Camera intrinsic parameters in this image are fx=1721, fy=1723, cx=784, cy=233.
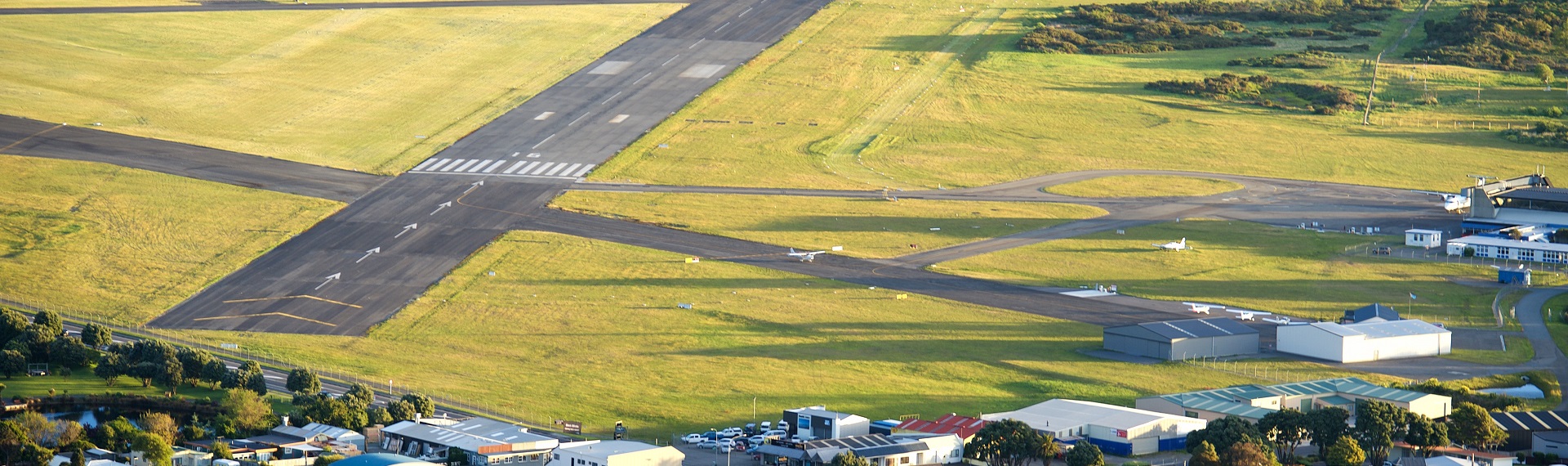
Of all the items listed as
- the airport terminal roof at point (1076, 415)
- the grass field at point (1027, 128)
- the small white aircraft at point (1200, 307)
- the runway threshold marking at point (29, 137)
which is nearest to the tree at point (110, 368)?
the airport terminal roof at point (1076, 415)

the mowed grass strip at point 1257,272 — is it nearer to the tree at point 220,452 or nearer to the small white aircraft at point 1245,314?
the small white aircraft at point 1245,314

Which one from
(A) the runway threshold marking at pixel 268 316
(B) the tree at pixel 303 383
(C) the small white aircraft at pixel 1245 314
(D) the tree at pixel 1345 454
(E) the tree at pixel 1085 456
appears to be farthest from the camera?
(C) the small white aircraft at pixel 1245 314

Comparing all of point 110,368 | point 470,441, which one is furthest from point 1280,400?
point 110,368

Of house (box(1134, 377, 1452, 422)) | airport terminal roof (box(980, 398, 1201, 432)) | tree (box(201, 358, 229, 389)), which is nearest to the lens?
airport terminal roof (box(980, 398, 1201, 432))

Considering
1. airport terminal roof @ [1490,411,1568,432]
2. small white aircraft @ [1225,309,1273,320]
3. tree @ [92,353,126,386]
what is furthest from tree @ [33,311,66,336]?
airport terminal roof @ [1490,411,1568,432]

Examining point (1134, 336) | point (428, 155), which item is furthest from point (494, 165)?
point (1134, 336)

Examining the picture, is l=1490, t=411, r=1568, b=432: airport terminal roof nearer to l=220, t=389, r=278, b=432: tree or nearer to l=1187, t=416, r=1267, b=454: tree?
l=1187, t=416, r=1267, b=454: tree

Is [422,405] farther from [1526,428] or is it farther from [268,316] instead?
[1526,428]
